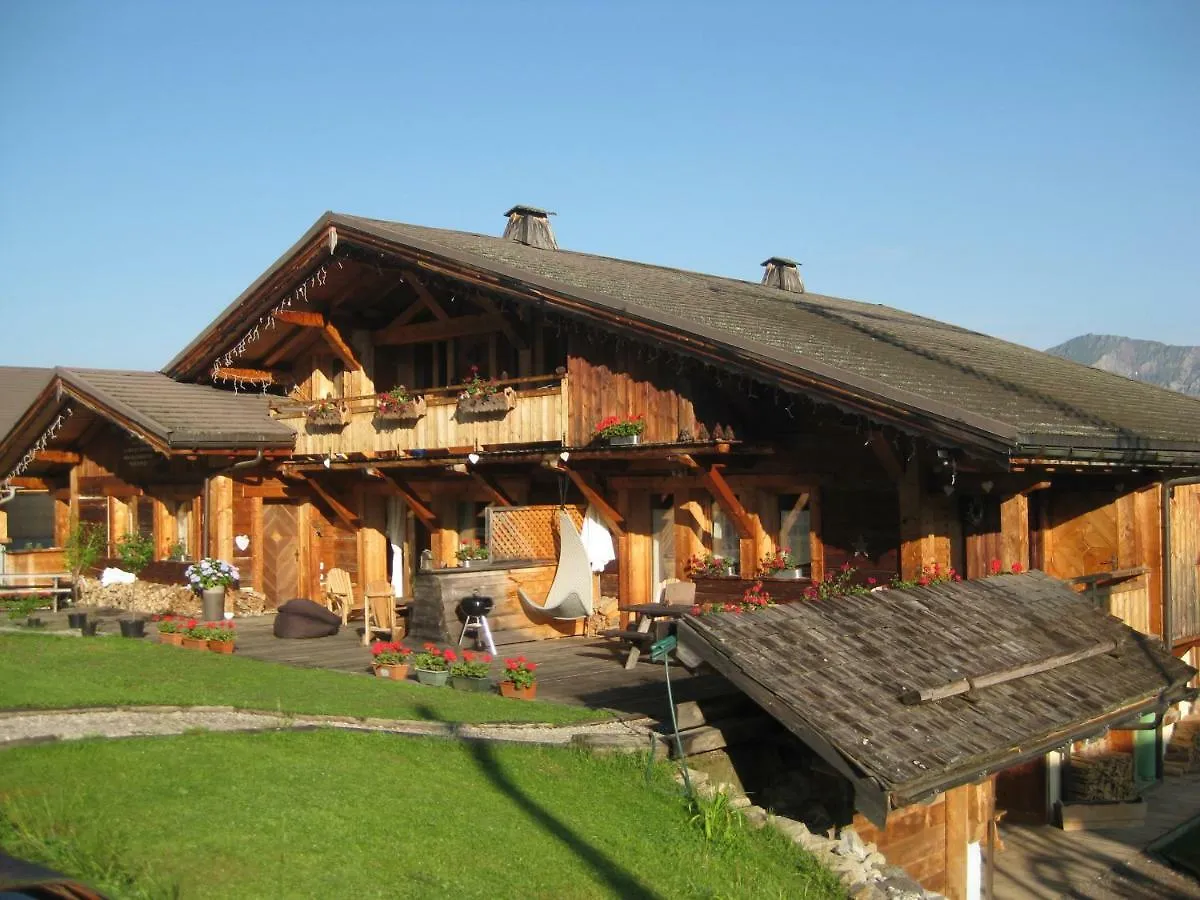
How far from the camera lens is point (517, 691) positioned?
11562mm

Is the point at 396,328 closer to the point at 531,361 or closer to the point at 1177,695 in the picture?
the point at 531,361

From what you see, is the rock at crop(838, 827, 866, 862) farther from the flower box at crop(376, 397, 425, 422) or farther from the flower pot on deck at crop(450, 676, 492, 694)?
the flower box at crop(376, 397, 425, 422)

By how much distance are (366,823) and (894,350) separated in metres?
10.2

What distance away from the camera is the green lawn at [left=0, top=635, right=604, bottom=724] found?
10.3m

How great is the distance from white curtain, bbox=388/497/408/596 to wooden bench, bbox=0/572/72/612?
A: 5.56m

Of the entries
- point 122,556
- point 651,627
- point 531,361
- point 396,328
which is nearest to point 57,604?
point 122,556

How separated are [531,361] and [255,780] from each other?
1037 cm

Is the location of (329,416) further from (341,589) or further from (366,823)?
(366,823)

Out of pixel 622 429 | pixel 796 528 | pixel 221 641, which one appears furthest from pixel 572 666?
pixel 221 641

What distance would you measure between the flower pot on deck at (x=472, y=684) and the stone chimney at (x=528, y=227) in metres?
10.9

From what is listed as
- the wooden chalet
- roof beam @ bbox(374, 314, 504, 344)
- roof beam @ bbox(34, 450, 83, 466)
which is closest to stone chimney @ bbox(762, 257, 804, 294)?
the wooden chalet

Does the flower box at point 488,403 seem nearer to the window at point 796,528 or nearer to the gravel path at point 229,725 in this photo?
the window at point 796,528

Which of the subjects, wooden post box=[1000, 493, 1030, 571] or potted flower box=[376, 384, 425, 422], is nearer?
wooden post box=[1000, 493, 1030, 571]

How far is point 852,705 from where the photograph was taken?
8031 mm
